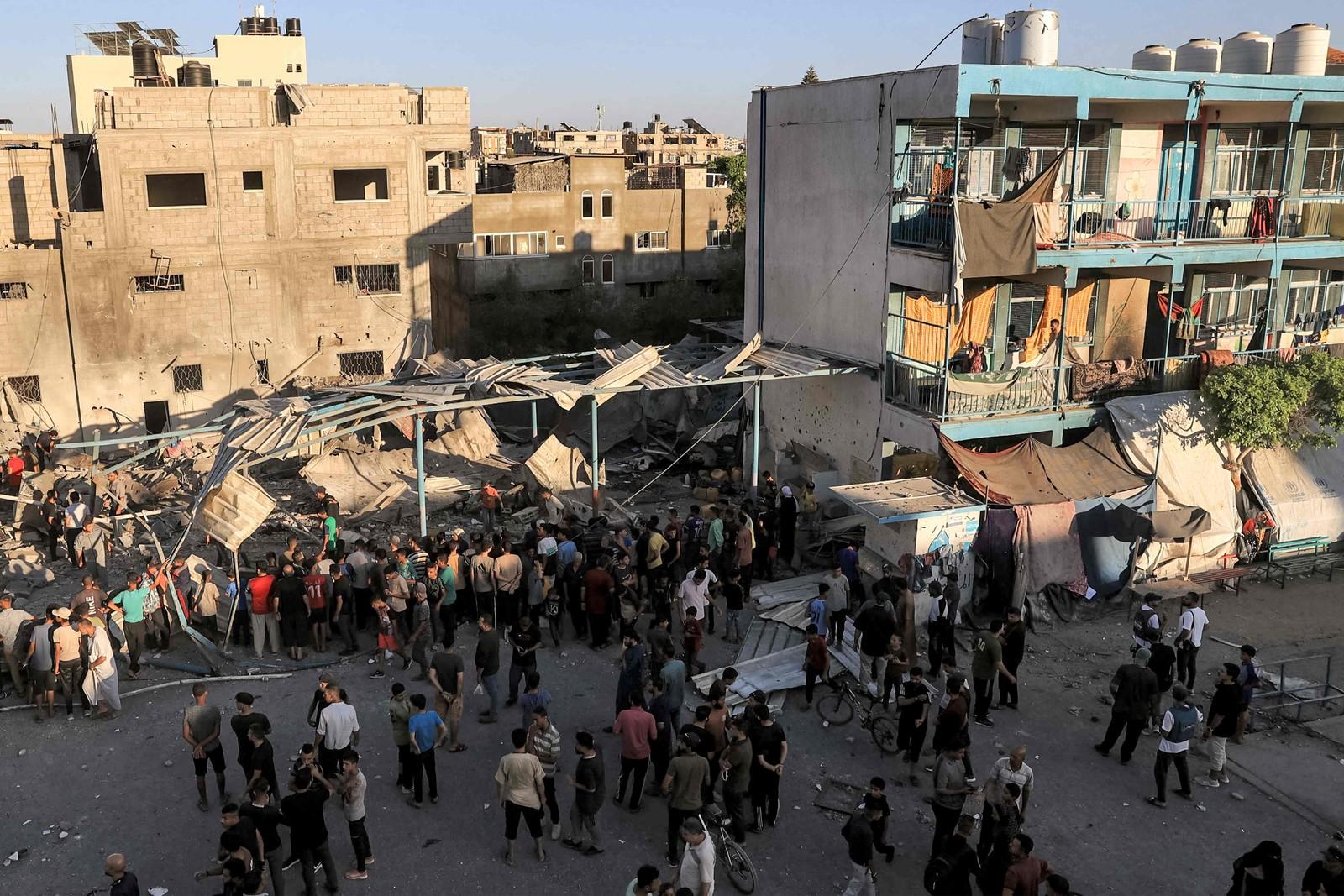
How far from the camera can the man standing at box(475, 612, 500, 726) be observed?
12.6m

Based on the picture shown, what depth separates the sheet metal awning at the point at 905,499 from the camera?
16.2 meters

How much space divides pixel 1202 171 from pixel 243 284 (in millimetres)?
21881

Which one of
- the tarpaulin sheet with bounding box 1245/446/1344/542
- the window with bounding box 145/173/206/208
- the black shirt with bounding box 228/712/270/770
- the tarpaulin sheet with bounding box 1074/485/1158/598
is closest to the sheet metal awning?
the tarpaulin sheet with bounding box 1074/485/1158/598

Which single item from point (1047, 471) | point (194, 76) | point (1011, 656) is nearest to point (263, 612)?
point (1011, 656)

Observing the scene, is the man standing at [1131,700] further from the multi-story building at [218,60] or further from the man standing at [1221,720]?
the multi-story building at [218,60]

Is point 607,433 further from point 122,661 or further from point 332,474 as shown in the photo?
point 122,661

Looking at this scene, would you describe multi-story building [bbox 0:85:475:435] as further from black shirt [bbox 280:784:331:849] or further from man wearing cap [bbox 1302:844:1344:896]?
man wearing cap [bbox 1302:844:1344:896]

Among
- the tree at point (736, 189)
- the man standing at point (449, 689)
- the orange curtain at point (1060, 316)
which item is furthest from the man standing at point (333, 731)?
the tree at point (736, 189)

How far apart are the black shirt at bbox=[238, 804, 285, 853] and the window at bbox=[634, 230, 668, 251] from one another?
35.0m

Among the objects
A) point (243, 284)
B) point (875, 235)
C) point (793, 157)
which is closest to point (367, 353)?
point (243, 284)

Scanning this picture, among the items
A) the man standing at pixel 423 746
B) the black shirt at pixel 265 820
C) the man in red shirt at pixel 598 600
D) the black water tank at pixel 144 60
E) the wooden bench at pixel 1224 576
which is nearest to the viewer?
the black shirt at pixel 265 820

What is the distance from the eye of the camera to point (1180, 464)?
18.7 metres

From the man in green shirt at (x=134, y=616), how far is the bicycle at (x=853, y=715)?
8787 millimetres

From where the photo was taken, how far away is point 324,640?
49.1ft
